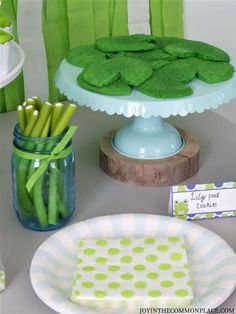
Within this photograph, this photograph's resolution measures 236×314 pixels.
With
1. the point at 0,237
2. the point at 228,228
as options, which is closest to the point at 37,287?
the point at 0,237

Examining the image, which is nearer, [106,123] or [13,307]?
[13,307]

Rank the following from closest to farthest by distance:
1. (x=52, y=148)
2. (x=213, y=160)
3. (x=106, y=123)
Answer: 1. (x=52, y=148)
2. (x=213, y=160)
3. (x=106, y=123)

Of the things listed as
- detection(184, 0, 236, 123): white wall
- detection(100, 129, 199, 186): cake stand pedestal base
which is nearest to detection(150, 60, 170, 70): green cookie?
detection(100, 129, 199, 186): cake stand pedestal base

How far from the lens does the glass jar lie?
85cm

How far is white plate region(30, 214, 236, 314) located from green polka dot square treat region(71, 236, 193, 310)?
19mm

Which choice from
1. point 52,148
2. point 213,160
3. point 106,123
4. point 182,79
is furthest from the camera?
point 106,123

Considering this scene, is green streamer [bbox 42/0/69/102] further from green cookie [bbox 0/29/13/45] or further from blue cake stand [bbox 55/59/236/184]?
green cookie [bbox 0/29/13/45]

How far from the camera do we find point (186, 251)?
0.82 m

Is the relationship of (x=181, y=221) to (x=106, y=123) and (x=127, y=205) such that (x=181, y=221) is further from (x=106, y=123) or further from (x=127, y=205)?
(x=106, y=123)

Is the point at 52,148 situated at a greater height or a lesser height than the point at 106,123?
greater

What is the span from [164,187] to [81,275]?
289 mm

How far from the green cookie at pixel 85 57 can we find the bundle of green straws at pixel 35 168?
17 centimetres

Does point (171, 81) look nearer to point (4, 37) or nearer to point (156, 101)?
point (156, 101)

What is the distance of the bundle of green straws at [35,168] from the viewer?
0.85 m
